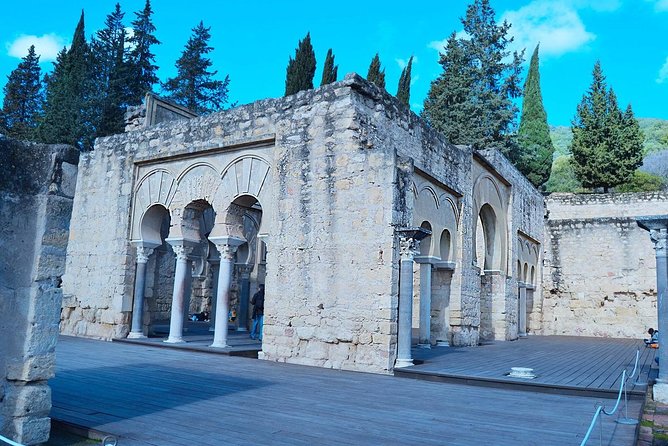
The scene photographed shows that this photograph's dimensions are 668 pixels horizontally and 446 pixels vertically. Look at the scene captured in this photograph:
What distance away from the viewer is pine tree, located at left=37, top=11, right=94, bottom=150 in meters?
27.0

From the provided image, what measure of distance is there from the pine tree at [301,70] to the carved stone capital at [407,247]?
24.6 metres

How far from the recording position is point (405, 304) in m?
9.27

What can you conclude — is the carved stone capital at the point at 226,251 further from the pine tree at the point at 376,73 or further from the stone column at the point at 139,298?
the pine tree at the point at 376,73

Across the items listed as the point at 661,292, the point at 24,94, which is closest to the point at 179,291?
the point at 661,292

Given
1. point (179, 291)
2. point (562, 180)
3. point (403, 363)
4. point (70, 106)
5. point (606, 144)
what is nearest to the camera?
point (403, 363)

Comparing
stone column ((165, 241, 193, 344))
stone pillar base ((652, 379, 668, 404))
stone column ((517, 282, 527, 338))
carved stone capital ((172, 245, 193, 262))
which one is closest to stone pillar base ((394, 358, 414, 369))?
stone pillar base ((652, 379, 668, 404))

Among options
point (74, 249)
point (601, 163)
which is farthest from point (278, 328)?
point (601, 163)

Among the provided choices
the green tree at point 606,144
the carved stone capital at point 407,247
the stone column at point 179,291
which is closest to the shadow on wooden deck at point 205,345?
the stone column at point 179,291

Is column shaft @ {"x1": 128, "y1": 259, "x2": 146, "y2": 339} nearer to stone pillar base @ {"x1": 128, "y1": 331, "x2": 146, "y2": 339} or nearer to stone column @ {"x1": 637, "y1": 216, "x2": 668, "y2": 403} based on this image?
stone pillar base @ {"x1": 128, "y1": 331, "x2": 146, "y2": 339}

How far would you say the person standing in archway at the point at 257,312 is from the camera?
13.1 metres

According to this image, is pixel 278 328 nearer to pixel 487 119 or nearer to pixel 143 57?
pixel 487 119

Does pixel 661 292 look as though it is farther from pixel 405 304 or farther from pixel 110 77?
pixel 110 77

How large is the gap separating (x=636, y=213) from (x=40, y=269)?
1031 inches

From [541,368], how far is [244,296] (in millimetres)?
9006
